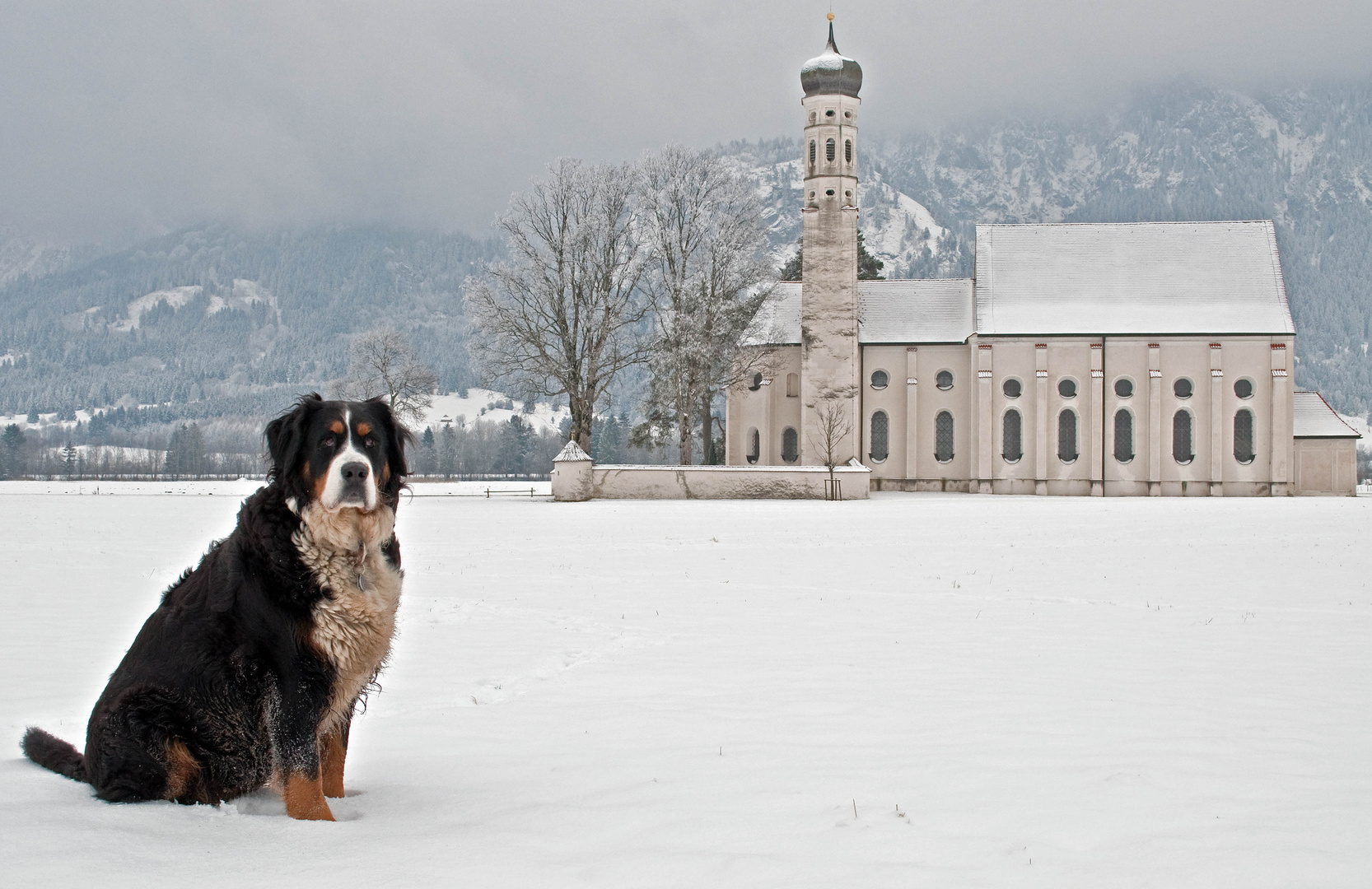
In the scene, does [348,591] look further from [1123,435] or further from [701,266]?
[1123,435]

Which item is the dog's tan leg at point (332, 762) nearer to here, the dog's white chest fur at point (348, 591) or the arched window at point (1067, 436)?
the dog's white chest fur at point (348, 591)

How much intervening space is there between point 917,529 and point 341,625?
24.7 m

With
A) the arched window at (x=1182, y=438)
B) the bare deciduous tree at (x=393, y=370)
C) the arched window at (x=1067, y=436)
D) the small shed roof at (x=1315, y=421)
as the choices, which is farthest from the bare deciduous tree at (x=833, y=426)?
the bare deciduous tree at (x=393, y=370)

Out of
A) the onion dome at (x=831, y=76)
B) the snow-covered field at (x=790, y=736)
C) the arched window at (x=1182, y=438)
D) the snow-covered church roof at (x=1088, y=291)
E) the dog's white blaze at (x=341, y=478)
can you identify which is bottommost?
the snow-covered field at (x=790, y=736)

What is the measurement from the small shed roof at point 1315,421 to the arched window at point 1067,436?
10406 millimetres

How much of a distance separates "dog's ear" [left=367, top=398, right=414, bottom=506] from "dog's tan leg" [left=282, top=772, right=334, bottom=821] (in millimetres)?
1277

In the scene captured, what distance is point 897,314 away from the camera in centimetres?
5538

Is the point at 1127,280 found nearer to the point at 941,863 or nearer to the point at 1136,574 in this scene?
the point at 1136,574

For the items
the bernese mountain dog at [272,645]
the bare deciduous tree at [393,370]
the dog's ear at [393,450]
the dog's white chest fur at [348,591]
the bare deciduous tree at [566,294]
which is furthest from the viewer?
the bare deciduous tree at [393,370]

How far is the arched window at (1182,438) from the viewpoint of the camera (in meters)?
51.9

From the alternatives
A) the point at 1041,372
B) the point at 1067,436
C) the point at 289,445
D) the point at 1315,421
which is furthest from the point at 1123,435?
the point at 289,445

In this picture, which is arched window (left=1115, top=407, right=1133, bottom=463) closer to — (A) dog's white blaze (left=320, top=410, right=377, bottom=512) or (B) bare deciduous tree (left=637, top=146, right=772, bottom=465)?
(B) bare deciduous tree (left=637, top=146, right=772, bottom=465)

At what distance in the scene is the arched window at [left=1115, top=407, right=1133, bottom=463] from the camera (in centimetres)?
5212

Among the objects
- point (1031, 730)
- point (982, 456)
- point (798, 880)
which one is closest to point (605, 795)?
point (798, 880)
